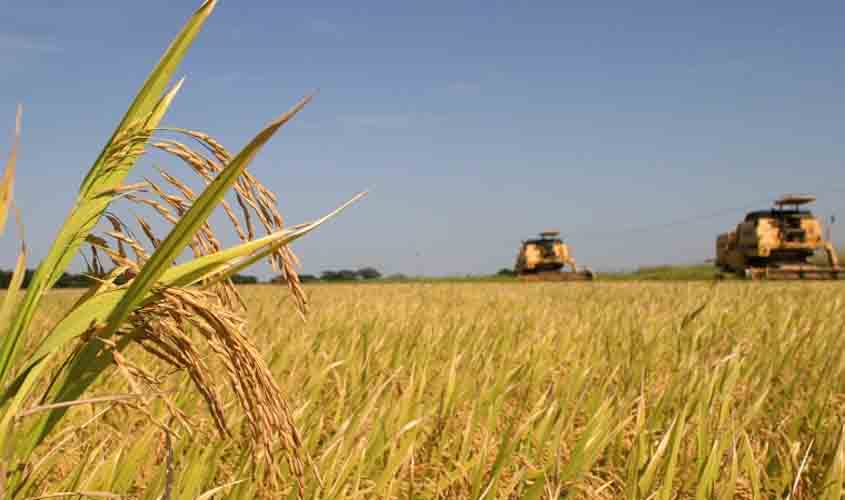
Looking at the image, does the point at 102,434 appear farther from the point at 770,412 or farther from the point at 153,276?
the point at 770,412

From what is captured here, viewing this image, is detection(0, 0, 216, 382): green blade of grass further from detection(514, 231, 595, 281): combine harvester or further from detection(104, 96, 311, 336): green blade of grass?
detection(514, 231, 595, 281): combine harvester

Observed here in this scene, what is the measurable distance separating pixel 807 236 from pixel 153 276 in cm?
2225

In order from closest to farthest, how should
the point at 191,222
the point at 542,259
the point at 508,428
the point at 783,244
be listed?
the point at 191,222, the point at 508,428, the point at 783,244, the point at 542,259

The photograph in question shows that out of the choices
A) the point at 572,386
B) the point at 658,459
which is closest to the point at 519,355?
the point at 572,386

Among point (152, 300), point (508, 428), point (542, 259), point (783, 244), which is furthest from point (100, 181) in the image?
point (542, 259)

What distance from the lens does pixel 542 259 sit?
2516 cm

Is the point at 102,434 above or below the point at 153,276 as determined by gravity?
below

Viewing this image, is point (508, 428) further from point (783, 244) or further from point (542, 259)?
point (542, 259)

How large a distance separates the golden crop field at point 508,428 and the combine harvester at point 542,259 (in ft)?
66.7

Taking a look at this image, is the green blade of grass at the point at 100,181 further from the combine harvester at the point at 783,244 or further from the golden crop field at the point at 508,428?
the combine harvester at the point at 783,244

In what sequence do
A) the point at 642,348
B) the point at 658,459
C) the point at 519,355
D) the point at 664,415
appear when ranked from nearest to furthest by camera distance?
the point at 658,459, the point at 664,415, the point at 519,355, the point at 642,348

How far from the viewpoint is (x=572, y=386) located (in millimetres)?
2318

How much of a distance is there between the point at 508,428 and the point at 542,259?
23914 mm

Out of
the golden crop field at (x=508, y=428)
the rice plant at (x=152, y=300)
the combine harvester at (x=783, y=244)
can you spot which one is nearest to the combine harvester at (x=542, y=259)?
the combine harvester at (x=783, y=244)
